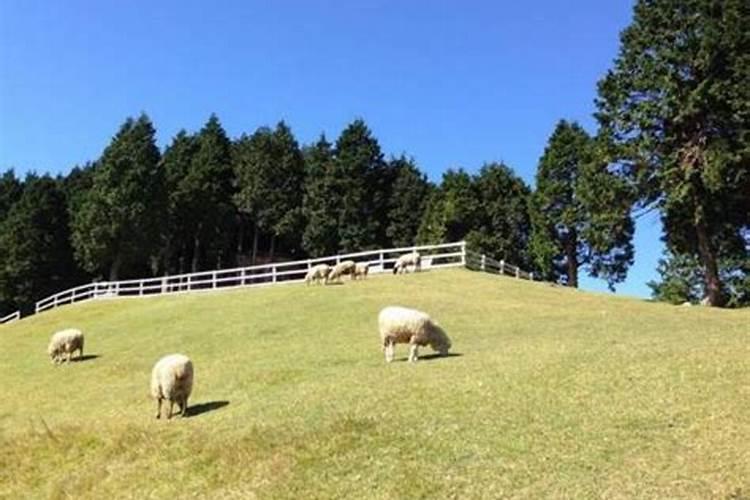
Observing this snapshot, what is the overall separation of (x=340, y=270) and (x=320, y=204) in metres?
33.7

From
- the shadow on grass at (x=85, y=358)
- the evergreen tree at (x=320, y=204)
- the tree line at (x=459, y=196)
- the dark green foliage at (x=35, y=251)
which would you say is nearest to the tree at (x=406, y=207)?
the tree line at (x=459, y=196)

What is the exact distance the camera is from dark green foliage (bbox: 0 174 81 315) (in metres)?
75.1

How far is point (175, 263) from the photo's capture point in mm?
85062

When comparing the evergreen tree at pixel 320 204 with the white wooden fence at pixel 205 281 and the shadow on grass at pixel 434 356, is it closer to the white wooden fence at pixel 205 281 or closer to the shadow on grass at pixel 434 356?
the white wooden fence at pixel 205 281

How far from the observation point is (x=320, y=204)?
262ft

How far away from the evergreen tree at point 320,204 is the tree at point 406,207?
6.10m

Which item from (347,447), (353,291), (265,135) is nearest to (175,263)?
(265,135)

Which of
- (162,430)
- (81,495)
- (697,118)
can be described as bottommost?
(81,495)

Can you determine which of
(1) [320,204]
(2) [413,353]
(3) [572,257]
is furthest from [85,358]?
(1) [320,204]

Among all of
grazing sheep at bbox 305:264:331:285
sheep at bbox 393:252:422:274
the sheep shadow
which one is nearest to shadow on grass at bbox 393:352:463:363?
the sheep shadow

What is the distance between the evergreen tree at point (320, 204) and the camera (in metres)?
77.6

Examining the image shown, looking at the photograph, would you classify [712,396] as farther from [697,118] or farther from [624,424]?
[697,118]

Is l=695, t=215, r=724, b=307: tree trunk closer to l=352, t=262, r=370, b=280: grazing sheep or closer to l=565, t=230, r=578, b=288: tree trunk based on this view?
l=352, t=262, r=370, b=280: grazing sheep

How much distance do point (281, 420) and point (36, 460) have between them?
19.4ft
